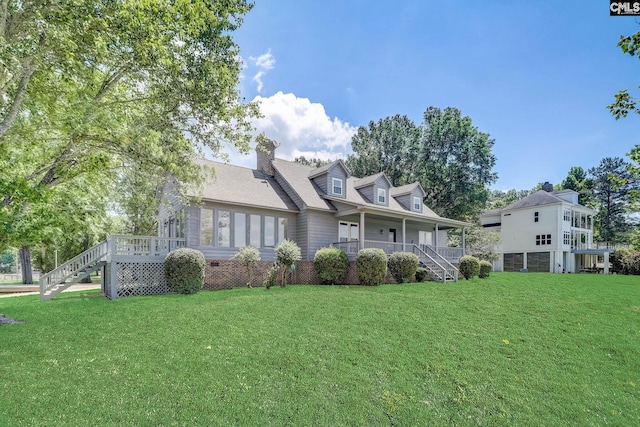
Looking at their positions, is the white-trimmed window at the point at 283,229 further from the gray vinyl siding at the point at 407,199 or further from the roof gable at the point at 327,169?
the gray vinyl siding at the point at 407,199

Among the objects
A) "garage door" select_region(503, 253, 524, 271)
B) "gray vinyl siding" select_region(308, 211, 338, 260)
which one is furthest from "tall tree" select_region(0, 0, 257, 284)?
"garage door" select_region(503, 253, 524, 271)

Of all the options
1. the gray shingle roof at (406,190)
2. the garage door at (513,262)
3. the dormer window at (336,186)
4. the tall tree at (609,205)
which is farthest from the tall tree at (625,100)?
the tall tree at (609,205)

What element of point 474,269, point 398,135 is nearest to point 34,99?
point 474,269

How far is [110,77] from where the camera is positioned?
10.3 meters

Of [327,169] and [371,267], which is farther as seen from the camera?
[327,169]

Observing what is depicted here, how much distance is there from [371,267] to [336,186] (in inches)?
279

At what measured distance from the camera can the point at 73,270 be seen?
13203 millimetres

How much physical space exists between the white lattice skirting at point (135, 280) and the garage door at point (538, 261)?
121 feet

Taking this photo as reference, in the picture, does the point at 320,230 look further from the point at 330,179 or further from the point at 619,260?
the point at 619,260

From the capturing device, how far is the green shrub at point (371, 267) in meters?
15.8

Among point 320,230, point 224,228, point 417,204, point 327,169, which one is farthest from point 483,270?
point 224,228

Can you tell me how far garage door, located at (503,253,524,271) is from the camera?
37188 millimetres

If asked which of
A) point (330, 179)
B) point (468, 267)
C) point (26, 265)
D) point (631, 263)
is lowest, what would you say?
point (631, 263)

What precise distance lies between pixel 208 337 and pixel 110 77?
8.75 metres
